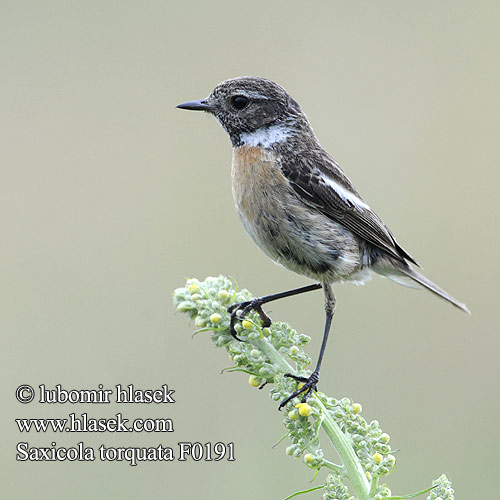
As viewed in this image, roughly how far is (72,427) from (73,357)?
1579 millimetres

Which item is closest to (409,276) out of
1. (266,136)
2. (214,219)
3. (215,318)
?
(266,136)

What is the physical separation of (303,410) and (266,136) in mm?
2488

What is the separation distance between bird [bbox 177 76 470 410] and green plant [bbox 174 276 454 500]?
998 mm

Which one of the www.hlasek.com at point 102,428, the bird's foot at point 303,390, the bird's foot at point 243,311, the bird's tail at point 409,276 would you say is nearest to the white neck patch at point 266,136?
the bird's tail at point 409,276

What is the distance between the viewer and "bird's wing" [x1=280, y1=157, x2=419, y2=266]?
14.3ft

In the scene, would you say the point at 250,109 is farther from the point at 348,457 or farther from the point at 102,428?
the point at 348,457

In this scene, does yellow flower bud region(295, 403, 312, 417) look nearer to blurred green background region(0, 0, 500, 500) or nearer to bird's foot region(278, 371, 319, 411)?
bird's foot region(278, 371, 319, 411)

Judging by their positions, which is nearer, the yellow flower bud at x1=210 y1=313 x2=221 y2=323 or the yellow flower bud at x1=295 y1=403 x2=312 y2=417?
the yellow flower bud at x1=295 y1=403 x2=312 y2=417

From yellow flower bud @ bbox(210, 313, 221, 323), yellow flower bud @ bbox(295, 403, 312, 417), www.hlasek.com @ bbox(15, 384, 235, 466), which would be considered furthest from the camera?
www.hlasek.com @ bbox(15, 384, 235, 466)

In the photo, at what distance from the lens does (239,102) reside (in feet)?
15.3

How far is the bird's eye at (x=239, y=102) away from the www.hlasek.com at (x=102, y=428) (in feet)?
5.90

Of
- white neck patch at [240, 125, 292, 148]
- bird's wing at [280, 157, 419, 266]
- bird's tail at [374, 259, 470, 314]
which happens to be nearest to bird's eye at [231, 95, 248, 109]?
white neck patch at [240, 125, 292, 148]

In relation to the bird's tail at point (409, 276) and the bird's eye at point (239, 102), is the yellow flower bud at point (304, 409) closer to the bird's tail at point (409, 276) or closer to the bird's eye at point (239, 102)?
the bird's tail at point (409, 276)

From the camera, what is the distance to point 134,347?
6418 millimetres
